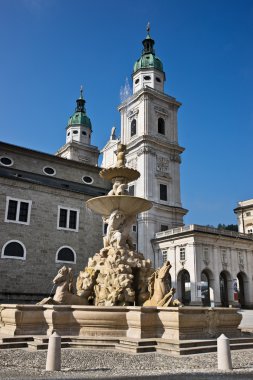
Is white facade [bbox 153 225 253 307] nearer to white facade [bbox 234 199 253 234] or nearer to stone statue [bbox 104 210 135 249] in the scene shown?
white facade [bbox 234 199 253 234]

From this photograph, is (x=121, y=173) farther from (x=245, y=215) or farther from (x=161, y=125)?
(x=245, y=215)

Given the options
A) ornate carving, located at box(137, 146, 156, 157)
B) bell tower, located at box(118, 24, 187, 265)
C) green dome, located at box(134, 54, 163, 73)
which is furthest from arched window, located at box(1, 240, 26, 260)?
green dome, located at box(134, 54, 163, 73)

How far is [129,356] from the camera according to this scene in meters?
8.12

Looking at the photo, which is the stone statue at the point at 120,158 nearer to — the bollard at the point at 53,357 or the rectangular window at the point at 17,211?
the bollard at the point at 53,357

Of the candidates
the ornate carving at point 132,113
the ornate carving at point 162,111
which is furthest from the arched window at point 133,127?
the ornate carving at point 162,111

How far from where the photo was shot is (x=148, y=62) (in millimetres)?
52781

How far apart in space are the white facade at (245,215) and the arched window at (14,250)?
123 feet

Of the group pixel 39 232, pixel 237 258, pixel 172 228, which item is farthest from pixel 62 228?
pixel 237 258

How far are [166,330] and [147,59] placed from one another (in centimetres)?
4956

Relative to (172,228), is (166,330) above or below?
below

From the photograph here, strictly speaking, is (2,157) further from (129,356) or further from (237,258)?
(129,356)

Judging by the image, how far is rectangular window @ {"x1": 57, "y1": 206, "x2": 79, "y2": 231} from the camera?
3341 cm

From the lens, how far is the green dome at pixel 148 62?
52312 millimetres

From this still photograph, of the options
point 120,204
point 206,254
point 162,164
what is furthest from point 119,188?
point 162,164
